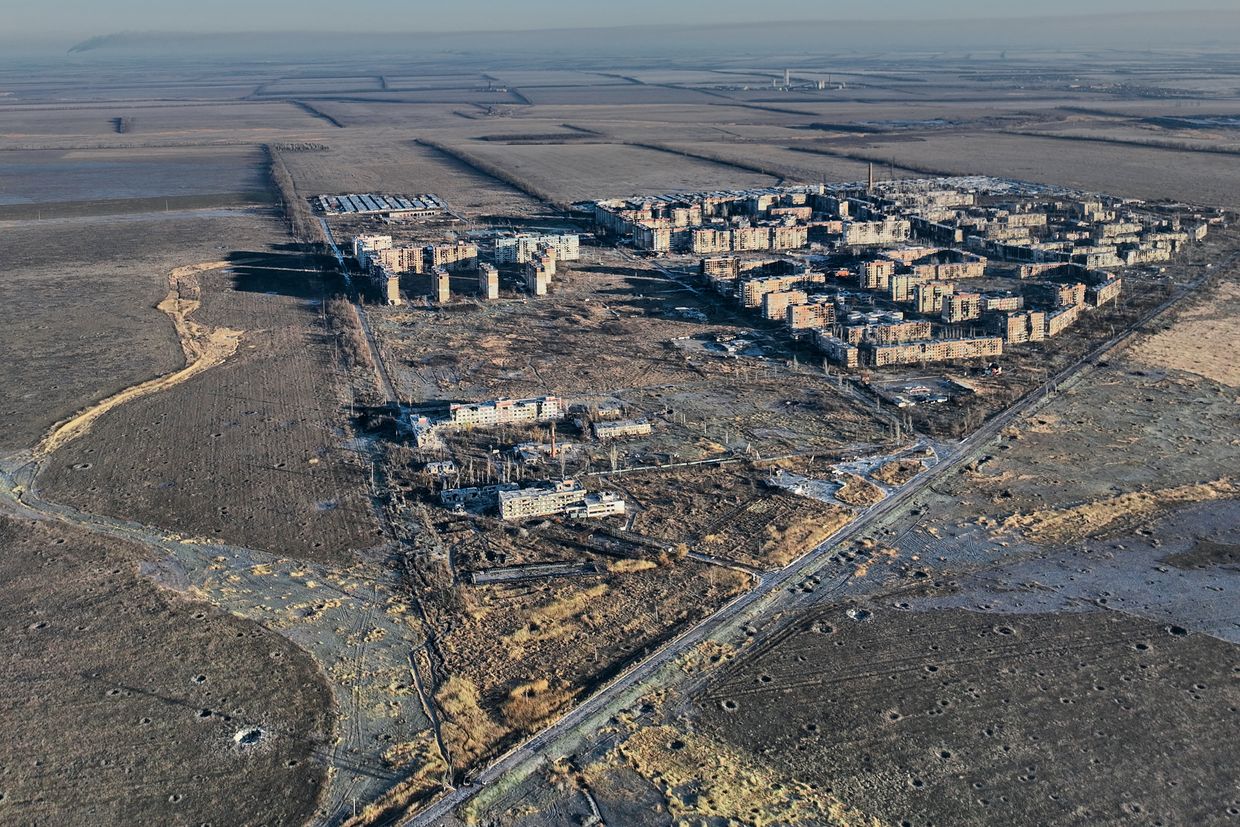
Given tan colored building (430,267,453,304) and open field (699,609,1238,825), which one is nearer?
open field (699,609,1238,825)

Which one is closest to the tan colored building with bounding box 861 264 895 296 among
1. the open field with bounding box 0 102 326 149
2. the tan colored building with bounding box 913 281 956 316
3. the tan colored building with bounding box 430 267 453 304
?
the tan colored building with bounding box 913 281 956 316

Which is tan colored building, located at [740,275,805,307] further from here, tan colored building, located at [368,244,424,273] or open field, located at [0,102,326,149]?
open field, located at [0,102,326,149]

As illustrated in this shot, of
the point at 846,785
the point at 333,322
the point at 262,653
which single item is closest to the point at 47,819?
the point at 262,653

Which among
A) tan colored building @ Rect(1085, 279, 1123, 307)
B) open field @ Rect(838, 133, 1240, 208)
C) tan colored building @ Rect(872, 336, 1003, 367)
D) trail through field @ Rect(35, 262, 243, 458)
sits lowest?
trail through field @ Rect(35, 262, 243, 458)

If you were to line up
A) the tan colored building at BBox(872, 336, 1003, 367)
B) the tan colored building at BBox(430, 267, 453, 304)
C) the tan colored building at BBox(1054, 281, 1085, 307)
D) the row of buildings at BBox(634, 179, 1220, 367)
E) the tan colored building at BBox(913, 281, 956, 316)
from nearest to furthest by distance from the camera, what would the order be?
the tan colored building at BBox(872, 336, 1003, 367) → the row of buildings at BBox(634, 179, 1220, 367) → the tan colored building at BBox(1054, 281, 1085, 307) → the tan colored building at BBox(913, 281, 956, 316) → the tan colored building at BBox(430, 267, 453, 304)

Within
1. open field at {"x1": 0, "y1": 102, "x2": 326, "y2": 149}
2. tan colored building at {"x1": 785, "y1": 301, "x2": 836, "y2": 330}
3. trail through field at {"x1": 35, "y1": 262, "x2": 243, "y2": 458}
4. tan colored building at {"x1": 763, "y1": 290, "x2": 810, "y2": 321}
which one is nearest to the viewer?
trail through field at {"x1": 35, "y1": 262, "x2": 243, "y2": 458}

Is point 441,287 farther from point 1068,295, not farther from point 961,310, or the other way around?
point 1068,295

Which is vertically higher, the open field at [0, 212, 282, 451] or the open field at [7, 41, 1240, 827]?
the open field at [0, 212, 282, 451]

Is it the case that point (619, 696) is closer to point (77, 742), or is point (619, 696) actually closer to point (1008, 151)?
point (77, 742)
